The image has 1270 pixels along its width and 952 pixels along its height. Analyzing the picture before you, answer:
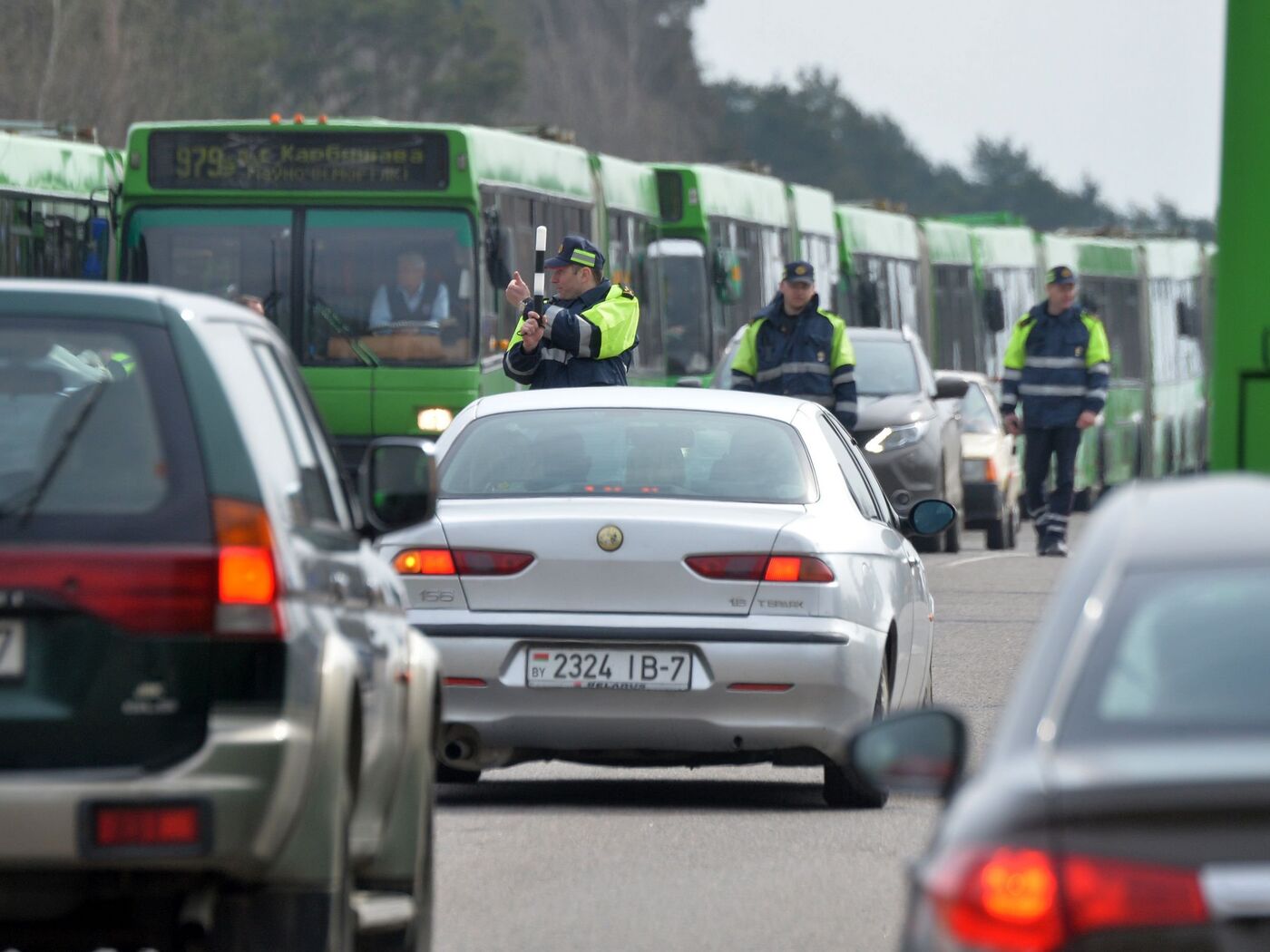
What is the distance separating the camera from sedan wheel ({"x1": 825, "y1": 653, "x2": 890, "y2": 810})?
10.4 metres

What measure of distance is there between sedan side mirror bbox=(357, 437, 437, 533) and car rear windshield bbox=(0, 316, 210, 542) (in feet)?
3.01

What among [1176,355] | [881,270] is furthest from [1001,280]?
[1176,355]

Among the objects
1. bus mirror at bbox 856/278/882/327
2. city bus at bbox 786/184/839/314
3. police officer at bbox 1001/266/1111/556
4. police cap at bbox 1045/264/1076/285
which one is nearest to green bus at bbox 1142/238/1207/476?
bus mirror at bbox 856/278/882/327

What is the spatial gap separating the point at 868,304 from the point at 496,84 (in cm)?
5885

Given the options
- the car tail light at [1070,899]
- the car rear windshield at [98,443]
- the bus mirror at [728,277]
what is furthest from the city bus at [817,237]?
the car tail light at [1070,899]

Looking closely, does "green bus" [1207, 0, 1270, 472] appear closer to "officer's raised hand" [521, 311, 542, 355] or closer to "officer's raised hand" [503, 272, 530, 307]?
"officer's raised hand" [521, 311, 542, 355]

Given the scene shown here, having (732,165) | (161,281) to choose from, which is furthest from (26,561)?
(732,165)

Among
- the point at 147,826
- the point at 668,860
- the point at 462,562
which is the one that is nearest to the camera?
the point at 147,826

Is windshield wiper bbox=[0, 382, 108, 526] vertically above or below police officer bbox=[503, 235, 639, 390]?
below

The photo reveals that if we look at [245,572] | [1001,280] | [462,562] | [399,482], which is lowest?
[462,562]

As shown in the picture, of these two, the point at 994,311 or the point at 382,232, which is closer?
the point at 382,232

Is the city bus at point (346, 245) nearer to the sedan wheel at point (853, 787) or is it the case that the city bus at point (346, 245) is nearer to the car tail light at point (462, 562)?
the sedan wheel at point (853, 787)

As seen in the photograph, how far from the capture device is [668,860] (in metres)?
9.36

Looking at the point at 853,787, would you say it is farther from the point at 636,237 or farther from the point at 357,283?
the point at 636,237
